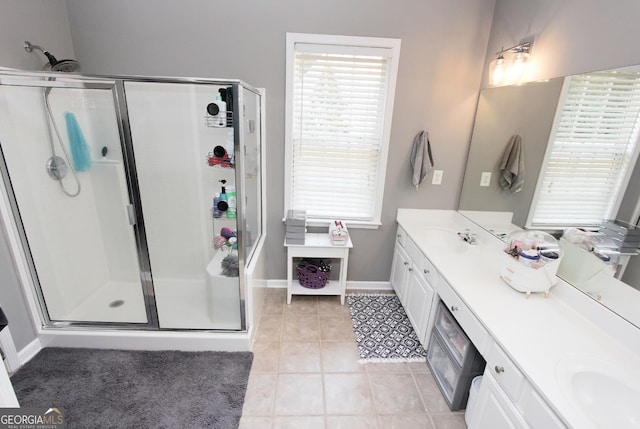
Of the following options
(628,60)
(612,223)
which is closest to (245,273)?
(612,223)

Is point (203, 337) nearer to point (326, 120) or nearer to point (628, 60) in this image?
point (326, 120)

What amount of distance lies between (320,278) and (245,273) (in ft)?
2.81

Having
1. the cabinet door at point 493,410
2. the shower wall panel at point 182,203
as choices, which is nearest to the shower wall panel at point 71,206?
the shower wall panel at point 182,203

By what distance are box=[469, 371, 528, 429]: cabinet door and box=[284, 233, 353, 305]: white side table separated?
1435 mm

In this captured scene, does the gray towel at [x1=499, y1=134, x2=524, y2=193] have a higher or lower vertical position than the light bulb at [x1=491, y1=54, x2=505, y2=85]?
lower

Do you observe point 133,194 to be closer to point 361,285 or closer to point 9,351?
point 9,351

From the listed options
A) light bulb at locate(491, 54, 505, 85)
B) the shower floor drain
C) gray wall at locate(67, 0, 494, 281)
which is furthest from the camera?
the shower floor drain

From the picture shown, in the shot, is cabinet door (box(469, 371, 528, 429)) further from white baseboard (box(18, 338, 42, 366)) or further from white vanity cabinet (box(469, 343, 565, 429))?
white baseboard (box(18, 338, 42, 366))

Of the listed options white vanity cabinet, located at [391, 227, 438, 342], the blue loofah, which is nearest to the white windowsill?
white vanity cabinet, located at [391, 227, 438, 342]

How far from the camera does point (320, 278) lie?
2.75 meters

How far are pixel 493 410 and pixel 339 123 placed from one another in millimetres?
2206

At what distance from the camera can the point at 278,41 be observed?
2.36m

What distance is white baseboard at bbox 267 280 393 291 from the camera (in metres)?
3.02

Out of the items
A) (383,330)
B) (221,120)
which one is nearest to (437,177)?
(383,330)
